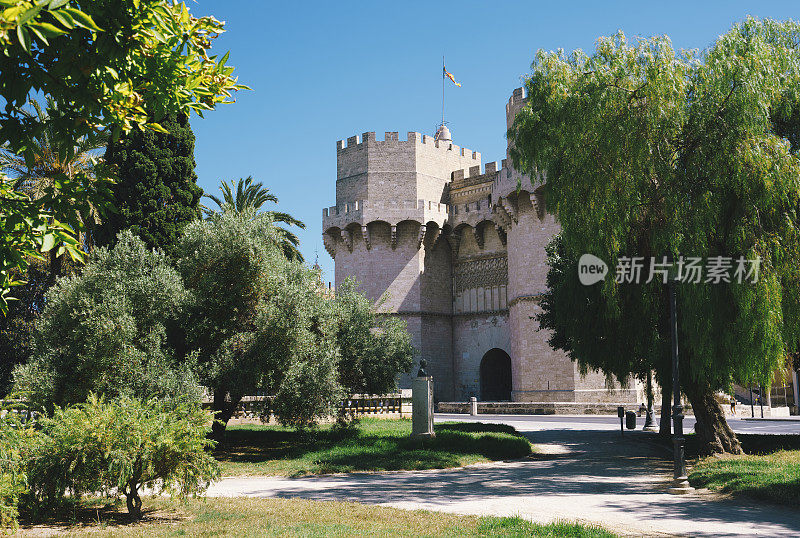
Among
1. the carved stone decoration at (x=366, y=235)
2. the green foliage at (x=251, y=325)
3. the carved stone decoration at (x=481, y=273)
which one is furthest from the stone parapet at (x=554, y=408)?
the green foliage at (x=251, y=325)

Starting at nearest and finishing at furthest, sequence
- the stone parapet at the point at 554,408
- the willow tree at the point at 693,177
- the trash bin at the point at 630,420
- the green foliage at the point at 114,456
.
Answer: the green foliage at the point at 114,456 → the willow tree at the point at 693,177 → the trash bin at the point at 630,420 → the stone parapet at the point at 554,408

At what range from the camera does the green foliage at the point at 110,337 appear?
45.1 feet

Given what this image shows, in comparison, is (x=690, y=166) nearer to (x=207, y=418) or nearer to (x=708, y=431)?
(x=708, y=431)

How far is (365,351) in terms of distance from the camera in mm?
20703

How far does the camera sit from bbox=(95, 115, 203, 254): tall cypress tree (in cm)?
2022

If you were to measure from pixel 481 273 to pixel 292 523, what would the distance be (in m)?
32.8

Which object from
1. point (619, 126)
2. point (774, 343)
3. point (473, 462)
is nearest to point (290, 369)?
point (473, 462)

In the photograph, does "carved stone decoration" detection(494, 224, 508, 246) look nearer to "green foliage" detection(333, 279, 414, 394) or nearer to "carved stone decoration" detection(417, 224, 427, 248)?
"carved stone decoration" detection(417, 224, 427, 248)

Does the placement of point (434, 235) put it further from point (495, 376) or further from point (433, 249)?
point (495, 376)

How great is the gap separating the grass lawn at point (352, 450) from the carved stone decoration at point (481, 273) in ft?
64.1

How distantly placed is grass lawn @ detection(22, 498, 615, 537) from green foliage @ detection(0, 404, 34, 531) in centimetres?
65

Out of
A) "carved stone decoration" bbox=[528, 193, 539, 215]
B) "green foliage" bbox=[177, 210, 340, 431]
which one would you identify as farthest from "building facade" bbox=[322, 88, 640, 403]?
"green foliage" bbox=[177, 210, 340, 431]

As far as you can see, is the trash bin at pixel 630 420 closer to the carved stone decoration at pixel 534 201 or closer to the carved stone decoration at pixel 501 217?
the carved stone decoration at pixel 534 201

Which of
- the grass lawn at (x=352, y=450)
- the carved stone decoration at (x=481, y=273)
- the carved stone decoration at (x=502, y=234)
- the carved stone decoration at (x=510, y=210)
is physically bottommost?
the grass lawn at (x=352, y=450)
